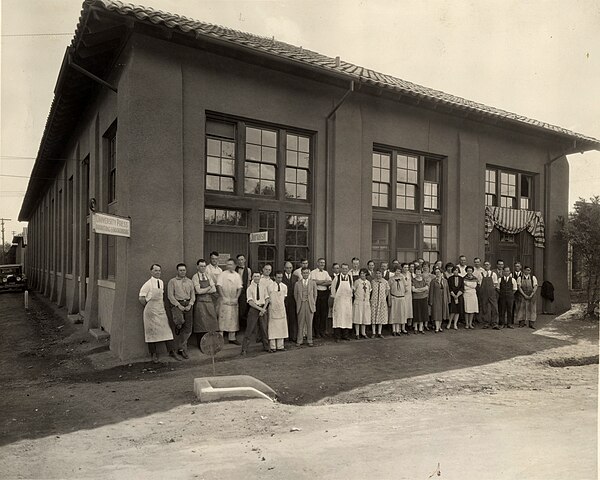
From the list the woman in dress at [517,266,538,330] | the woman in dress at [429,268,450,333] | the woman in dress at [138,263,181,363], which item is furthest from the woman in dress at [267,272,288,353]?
the woman in dress at [517,266,538,330]

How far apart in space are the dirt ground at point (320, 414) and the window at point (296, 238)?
7.46ft

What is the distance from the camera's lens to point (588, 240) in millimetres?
13711

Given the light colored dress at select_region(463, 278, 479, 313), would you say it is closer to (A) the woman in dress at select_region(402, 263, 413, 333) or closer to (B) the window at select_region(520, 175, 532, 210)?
(A) the woman in dress at select_region(402, 263, 413, 333)

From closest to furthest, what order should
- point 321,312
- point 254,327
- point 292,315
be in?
point 254,327, point 292,315, point 321,312

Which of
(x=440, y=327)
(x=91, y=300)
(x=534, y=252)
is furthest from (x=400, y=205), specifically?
(x=91, y=300)

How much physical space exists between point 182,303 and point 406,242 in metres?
6.52

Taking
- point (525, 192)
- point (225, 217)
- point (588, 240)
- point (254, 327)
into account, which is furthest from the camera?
point (525, 192)

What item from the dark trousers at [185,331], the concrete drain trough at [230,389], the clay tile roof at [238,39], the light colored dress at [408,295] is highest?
the clay tile roof at [238,39]

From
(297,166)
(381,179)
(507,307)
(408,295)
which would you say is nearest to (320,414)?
(408,295)

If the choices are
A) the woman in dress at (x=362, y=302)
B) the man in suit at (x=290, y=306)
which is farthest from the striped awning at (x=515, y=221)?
the man in suit at (x=290, y=306)

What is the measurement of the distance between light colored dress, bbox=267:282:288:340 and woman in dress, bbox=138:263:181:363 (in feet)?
6.22

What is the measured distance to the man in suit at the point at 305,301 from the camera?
366 inches

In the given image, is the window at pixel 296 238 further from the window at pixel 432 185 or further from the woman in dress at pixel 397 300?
the window at pixel 432 185

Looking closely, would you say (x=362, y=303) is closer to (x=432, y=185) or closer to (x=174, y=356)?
(x=174, y=356)
